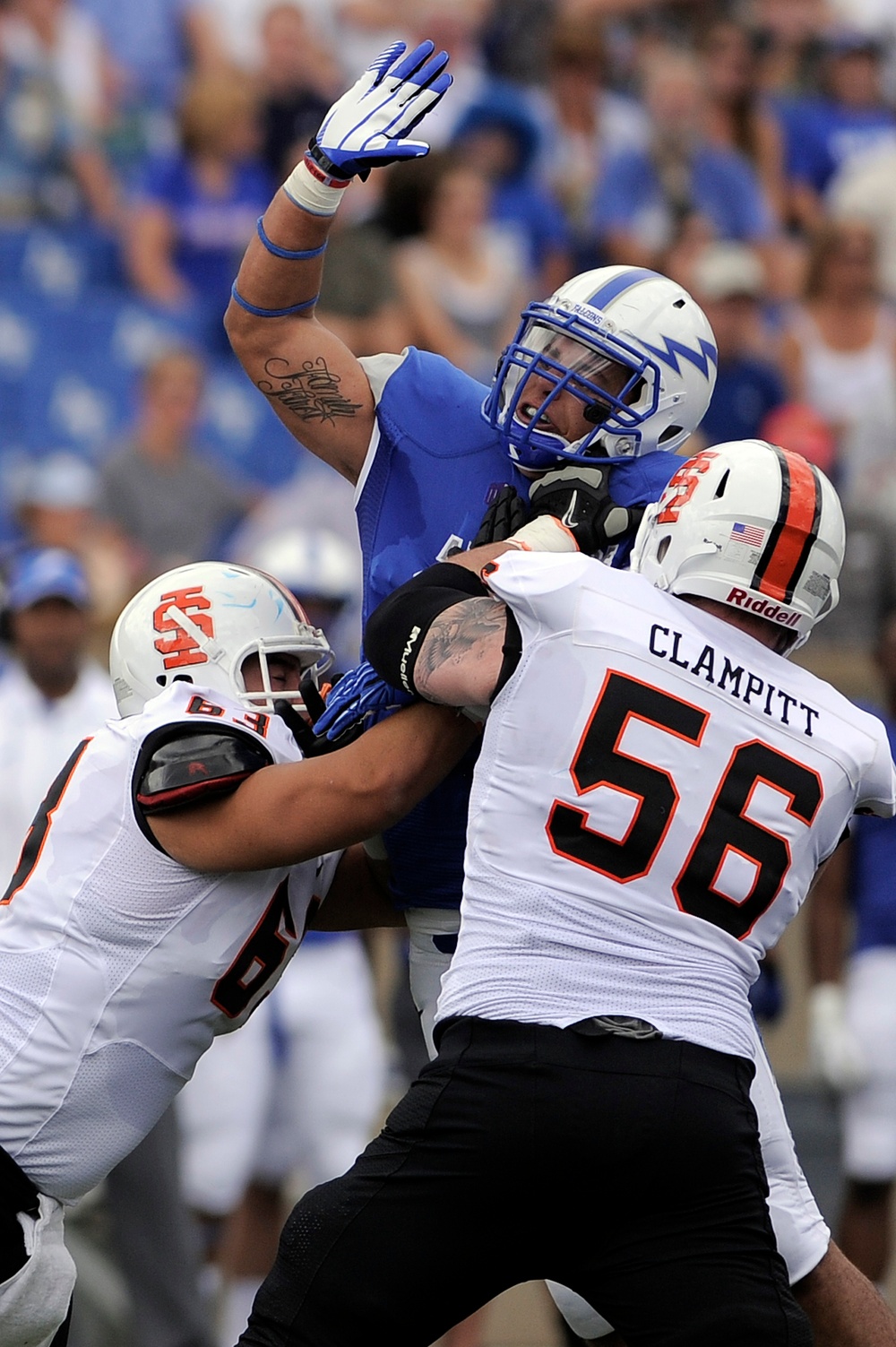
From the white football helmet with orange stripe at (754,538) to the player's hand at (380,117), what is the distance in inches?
30.4

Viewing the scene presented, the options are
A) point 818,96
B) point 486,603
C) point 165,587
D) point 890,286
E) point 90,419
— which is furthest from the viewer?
point 818,96

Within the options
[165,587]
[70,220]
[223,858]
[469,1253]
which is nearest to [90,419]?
[70,220]

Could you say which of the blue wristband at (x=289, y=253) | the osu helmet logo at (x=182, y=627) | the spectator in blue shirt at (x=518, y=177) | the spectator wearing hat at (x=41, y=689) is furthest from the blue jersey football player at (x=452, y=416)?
the spectator in blue shirt at (x=518, y=177)

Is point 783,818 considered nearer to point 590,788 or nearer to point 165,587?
point 590,788

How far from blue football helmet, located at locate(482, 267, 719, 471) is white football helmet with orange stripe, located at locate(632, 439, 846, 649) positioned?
30 centimetres

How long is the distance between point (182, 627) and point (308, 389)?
50 cm

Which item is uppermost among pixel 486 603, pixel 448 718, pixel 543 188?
pixel 543 188

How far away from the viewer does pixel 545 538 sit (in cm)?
316

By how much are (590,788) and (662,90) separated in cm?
727

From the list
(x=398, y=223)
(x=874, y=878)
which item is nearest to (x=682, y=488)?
(x=874, y=878)

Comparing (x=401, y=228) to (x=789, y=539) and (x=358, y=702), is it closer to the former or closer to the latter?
(x=358, y=702)

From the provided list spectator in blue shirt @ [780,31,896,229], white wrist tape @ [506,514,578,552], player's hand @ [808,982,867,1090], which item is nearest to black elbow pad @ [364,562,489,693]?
white wrist tape @ [506,514,578,552]

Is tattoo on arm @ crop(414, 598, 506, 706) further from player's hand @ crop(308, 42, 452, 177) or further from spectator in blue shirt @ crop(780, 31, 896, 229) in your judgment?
spectator in blue shirt @ crop(780, 31, 896, 229)

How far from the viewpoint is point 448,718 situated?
10.3 ft
